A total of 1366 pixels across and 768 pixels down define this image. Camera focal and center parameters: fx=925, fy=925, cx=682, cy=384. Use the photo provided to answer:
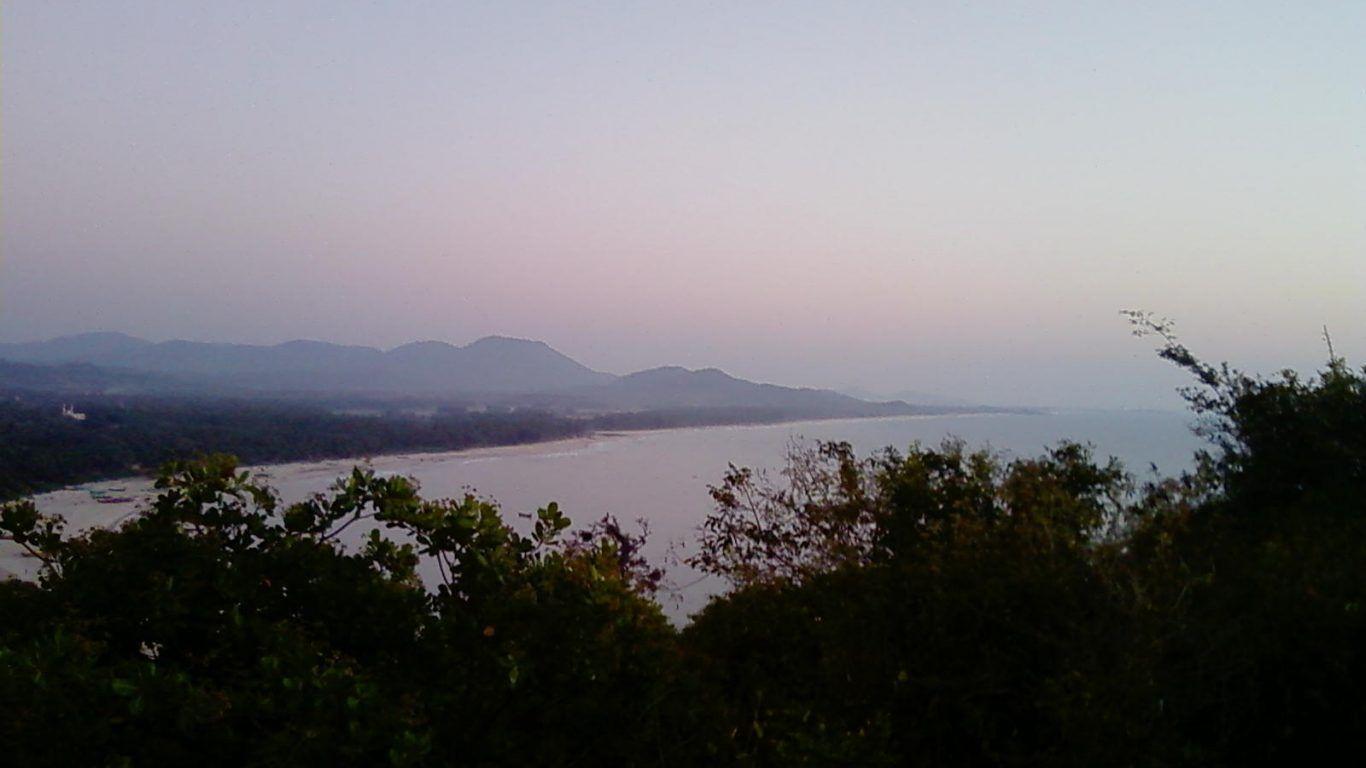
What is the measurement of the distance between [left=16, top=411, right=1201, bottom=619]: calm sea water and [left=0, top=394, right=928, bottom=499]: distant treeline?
208cm

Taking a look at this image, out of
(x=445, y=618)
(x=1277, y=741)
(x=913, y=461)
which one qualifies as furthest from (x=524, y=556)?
(x=913, y=461)

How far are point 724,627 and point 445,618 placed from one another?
282cm

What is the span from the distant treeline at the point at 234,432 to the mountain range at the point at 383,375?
1523 cm

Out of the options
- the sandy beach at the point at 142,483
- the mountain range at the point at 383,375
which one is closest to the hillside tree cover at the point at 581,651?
the sandy beach at the point at 142,483

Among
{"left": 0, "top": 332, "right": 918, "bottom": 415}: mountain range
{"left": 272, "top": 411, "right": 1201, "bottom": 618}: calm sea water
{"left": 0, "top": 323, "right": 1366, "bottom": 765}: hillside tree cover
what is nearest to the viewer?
{"left": 0, "top": 323, "right": 1366, "bottom": 765}: hillside tree cover

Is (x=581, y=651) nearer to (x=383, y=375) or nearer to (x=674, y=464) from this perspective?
(x=674, y=464)

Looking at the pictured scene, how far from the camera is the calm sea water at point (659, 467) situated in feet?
39.4

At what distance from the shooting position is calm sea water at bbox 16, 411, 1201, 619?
39.4 ft

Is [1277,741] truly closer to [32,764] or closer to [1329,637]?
[1329,637]

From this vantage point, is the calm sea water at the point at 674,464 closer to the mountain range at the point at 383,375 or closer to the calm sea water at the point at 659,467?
the calm sea water at the point at 659,467

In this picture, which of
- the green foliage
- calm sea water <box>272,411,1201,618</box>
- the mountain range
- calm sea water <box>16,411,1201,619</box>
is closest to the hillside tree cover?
the green foliage

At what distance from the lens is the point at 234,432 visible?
39.0 m

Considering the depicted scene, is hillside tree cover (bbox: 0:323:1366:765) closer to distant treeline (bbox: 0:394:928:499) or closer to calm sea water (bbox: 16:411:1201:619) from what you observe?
calm sea water (bbox: 16:411:1201:619)

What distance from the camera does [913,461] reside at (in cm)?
817
